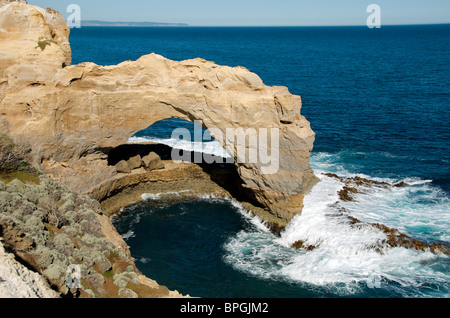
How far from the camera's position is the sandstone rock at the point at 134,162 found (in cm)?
3691

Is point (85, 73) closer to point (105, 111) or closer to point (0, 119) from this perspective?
point (105, 111)

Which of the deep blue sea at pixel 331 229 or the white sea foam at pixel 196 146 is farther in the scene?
the white sea foam at pixel 196 146

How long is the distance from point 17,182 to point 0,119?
9308 mm

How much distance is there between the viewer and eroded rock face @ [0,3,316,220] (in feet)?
98.3

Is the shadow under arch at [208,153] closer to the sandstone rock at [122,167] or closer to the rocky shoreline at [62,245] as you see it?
the sandstone rock at [122,167]

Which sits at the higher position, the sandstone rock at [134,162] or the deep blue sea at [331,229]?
the sandstone rock at [134,162]

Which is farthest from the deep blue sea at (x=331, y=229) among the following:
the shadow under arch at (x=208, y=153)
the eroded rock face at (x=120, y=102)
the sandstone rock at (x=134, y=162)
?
the eroded rock face at (x=120, y=102)

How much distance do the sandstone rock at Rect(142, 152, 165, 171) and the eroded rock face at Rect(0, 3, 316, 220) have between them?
4201 millimetres

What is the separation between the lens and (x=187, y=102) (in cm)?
3212

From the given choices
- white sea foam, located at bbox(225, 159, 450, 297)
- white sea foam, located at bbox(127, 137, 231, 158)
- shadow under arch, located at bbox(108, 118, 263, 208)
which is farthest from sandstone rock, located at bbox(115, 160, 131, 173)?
white sea foam, located at bbox(225, 159, 450, 297)

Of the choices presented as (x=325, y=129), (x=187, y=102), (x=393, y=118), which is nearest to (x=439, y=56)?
(x=393, y=118)

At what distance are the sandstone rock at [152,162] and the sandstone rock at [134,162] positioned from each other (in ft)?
1.28

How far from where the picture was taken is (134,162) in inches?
1455

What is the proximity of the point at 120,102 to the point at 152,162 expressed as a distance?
269 inches
